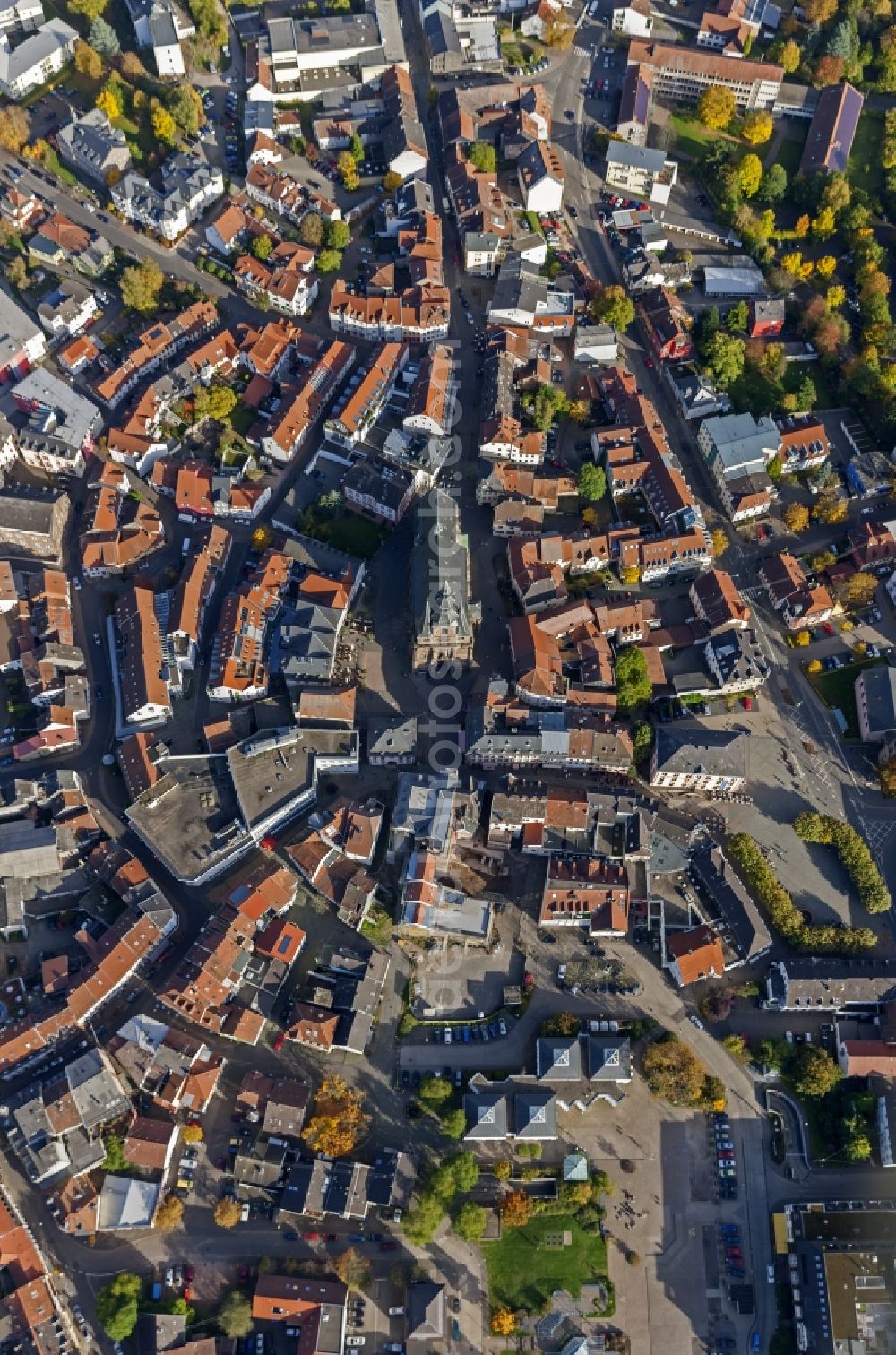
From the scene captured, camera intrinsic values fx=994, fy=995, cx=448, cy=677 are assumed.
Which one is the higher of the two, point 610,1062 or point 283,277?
point 283,277

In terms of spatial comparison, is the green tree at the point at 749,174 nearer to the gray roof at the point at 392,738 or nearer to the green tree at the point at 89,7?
the gray roof at the point at 392,738

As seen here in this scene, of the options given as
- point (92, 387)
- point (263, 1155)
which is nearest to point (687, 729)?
point (263, 1155)

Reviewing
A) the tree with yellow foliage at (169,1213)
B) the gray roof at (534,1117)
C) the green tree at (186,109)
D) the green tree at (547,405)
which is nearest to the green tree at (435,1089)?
the gray roof at (534,1117)

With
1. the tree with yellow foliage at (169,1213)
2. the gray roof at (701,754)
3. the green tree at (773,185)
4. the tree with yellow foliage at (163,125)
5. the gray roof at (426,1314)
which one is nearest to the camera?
the gray roof at (426,1314)

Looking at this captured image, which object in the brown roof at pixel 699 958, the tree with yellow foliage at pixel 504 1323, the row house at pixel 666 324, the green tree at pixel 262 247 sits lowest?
the tree with yellow foliage at pixel 504 1323

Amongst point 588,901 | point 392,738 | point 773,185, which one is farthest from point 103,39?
point 588,901

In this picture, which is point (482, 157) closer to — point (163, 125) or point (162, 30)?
point (163, 125)
